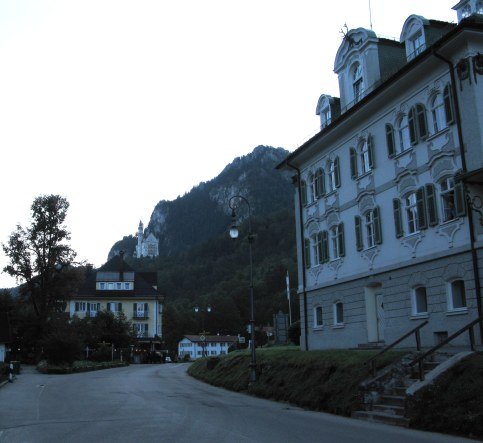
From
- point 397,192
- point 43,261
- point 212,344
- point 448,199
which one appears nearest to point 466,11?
point 397,192

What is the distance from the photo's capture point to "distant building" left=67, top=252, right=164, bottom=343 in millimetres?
85500

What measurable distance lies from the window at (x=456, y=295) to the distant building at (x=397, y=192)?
36 millimetres

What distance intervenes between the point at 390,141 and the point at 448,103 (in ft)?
11.9

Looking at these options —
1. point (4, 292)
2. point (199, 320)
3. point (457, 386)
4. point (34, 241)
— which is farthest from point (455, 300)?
point (199, 320)

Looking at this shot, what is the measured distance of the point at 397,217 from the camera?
23.9 metres

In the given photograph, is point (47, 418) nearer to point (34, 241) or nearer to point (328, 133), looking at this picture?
point (328, 133)

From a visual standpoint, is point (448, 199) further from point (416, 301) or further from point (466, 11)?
point (466, 11)

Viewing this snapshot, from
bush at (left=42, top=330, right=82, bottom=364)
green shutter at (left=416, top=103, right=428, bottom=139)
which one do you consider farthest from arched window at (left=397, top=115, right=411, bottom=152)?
bush at (left=42, top=330, right=82, bottom=364)

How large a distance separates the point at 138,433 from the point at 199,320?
5033 inches

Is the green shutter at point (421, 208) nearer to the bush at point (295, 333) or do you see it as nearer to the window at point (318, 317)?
the window at point (318, 317)

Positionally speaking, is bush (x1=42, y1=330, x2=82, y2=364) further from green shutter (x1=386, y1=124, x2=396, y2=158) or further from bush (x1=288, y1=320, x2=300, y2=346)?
green shutter (x1=386, y1=124, x2=396, y2=158)

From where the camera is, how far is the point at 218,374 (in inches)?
1211

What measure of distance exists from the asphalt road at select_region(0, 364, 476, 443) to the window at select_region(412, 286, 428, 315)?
6.76 metres

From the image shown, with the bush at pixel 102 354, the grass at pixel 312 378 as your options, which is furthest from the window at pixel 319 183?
the bush at pixel 102 354
